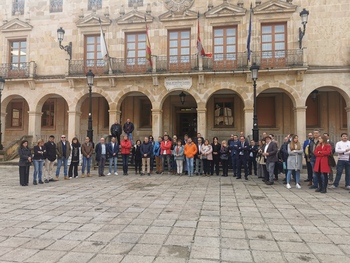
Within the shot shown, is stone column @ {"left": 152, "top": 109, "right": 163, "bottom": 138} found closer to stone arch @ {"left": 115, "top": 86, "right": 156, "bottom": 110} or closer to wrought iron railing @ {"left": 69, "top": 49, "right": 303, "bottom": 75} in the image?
stone arch @ {"left": 115, "top": 86, "right": 156, "bottom": 110}

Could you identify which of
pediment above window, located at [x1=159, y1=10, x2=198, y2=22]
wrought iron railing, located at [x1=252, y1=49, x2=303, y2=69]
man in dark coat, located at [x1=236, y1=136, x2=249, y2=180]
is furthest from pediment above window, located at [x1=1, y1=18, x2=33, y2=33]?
man in dark coat, located at [x1=236, y1=136, x2=249, y2=180]

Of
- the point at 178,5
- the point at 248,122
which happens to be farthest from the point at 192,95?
the point at 178,5

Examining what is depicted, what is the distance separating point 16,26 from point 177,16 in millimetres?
11000

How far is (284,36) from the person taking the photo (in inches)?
611

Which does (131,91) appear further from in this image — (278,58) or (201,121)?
(278,58)

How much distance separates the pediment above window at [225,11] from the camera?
15703 millimetres

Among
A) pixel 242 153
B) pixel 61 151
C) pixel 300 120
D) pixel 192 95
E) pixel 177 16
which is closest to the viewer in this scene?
pixel 61 151

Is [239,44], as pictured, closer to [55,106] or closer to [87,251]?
[55,106]

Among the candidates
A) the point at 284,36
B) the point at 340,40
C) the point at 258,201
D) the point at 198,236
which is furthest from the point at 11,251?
the point at 340,40

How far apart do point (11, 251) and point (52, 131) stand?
17.0 m

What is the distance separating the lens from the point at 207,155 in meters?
11.6

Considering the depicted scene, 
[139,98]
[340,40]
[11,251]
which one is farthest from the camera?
[139,98]

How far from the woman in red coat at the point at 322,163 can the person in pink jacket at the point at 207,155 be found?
13.9 feet

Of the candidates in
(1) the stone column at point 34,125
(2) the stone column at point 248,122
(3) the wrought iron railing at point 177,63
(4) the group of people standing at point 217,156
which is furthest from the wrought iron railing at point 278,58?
(1) the stone column at point 34,125
